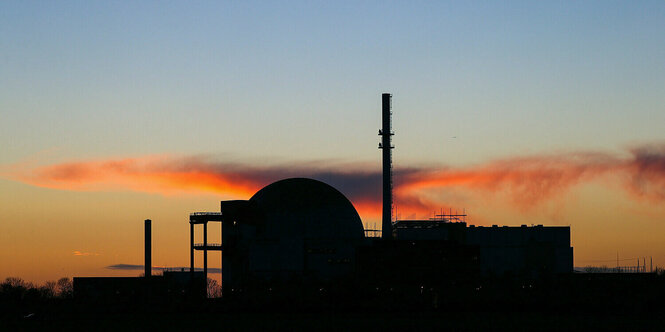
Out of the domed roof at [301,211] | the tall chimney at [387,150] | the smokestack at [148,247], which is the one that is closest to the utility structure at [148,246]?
the smokestack at [148,247]

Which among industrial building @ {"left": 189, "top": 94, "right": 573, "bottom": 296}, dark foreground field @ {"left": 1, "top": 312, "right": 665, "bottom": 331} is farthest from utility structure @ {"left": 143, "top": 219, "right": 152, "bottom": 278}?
dark foreground field @ {"left": 1, "top": 312, "right": 665, "bottom": 331}

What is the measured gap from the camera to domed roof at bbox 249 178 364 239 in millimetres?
153500

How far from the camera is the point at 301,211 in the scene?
154125mm

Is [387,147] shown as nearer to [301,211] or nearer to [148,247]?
[301,211]

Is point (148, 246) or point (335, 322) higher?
point (148, 246)

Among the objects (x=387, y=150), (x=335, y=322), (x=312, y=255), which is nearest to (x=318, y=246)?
(x=312, y=255)

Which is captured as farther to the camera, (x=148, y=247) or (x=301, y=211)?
(x=148, y=247)

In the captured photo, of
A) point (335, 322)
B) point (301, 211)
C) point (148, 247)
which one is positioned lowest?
point (335, 322)

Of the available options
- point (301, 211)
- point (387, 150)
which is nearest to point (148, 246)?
point (301, 211)

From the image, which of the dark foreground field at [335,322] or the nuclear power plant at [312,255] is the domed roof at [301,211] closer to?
the nuclear power plant at [312,255]

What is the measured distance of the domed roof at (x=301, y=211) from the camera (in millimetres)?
153500

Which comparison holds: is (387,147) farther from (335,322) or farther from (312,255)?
(335,322)

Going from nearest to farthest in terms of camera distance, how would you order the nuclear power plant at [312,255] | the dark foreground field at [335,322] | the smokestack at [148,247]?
1. the dark foreground field at [335,322]
2. the nuclear power plant at [312,255]
3. the smokestack at [148,247]

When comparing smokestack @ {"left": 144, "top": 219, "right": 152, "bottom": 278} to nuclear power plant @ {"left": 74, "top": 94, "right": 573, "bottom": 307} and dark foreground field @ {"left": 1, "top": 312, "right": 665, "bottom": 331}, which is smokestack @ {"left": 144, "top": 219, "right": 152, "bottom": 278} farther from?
dark foreground field @ {"left": 1, "top": 312, "right": 665, "bottom": 331}
